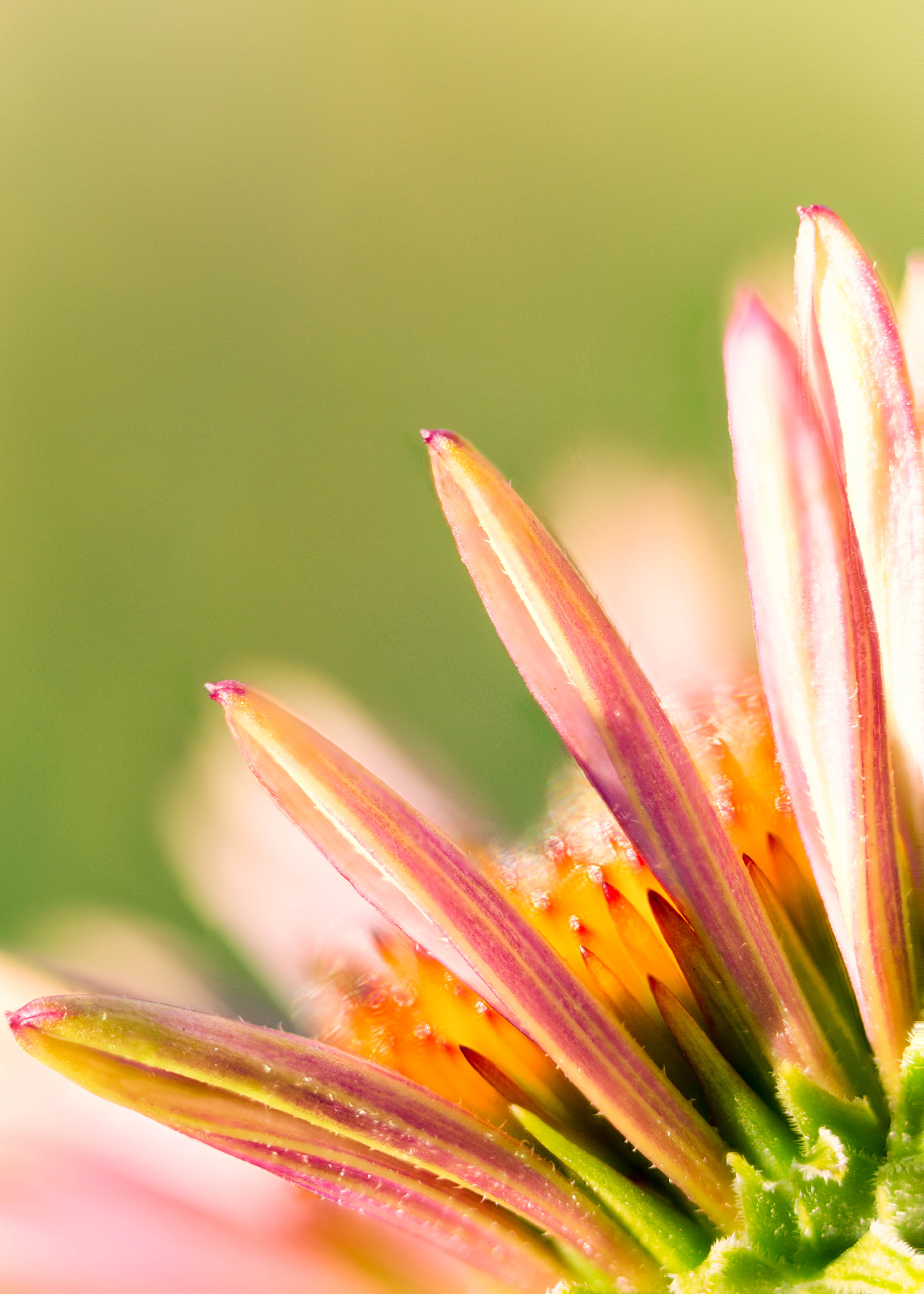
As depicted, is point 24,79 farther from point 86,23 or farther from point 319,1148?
point 319,1148

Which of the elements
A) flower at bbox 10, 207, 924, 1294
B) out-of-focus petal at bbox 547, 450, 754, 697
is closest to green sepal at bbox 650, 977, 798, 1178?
flower at bbox 10, 207, 924, 1294

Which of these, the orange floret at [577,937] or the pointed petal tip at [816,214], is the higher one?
the pointed petal tip at [816,214]

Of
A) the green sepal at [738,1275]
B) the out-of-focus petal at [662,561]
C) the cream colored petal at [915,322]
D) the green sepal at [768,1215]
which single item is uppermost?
the cream colored petal at [915,322]

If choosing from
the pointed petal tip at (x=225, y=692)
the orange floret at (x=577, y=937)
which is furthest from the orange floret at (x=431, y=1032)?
the pointed petal tip at (x=225, y=692)

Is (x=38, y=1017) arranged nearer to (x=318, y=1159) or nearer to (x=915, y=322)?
(x=318, y=1159)

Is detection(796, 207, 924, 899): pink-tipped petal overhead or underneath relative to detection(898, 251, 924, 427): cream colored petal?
underneath

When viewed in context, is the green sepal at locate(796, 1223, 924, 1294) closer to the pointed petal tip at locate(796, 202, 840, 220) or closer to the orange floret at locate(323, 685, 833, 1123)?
the orange floret at locate(323, 685, 833, 1123)

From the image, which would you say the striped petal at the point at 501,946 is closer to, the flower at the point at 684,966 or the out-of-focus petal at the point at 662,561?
the flower at the point at 684,966

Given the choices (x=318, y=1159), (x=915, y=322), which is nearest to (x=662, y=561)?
(x=915, y=322)
